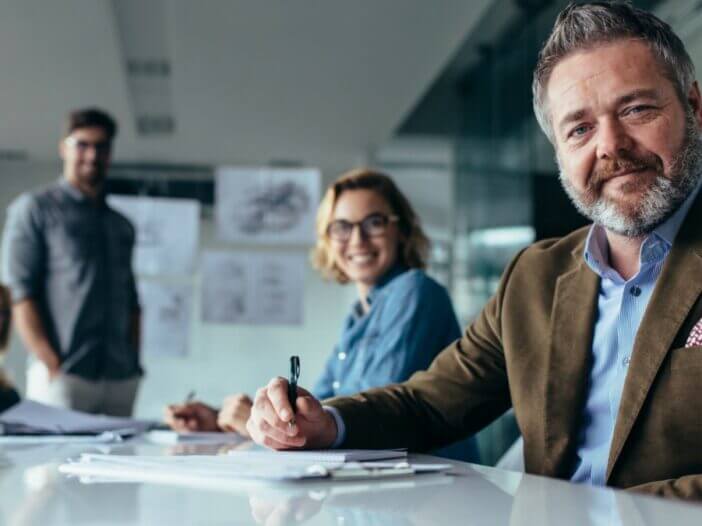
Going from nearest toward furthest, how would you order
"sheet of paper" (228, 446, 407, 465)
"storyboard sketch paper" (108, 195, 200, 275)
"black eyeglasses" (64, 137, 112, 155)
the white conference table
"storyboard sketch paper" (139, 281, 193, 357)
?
the white conference table, "sheet of paper" (228, 446, 407, 465), "black eyeglasses" (64, 137, 112, 155), "storyboard sketch paper" (108, 195, 200, 275), "storyboard sketch paper" (139, 281, 193, 357)

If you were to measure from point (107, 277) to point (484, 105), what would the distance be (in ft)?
7.66

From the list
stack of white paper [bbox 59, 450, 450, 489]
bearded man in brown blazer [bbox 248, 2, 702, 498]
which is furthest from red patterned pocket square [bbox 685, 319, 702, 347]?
stack of white paper [bbox 59, 450, 450, 489]

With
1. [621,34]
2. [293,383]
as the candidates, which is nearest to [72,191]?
[293,383]

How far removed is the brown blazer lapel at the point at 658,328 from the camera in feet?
3.50

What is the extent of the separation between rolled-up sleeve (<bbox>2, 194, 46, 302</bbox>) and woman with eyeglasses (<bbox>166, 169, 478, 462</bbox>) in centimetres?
115

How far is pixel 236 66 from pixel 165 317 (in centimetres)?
167

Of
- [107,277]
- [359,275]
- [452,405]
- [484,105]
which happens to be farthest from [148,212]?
[452,405]

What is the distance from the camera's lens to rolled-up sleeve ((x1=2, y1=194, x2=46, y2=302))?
305 cm

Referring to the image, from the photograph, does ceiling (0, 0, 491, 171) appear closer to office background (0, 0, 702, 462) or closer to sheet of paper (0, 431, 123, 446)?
office background (0, 0, 702, 462)

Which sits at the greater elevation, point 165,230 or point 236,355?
point 165,230

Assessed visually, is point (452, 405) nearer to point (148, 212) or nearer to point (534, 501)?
point (534, 501)

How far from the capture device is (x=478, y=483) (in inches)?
32.8

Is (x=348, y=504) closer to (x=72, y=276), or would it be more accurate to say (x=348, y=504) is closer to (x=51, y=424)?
(x=51, y=424)

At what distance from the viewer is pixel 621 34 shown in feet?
4.03
